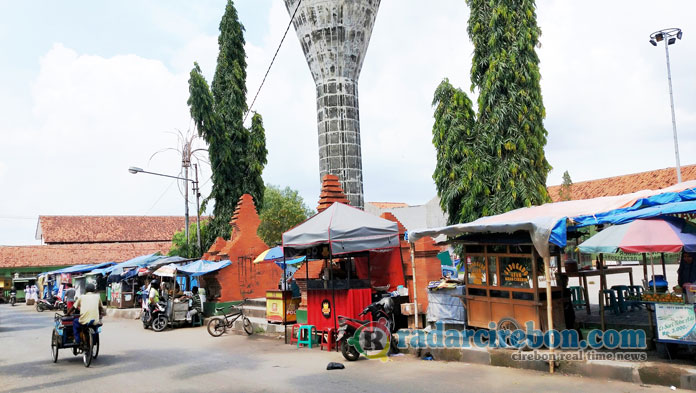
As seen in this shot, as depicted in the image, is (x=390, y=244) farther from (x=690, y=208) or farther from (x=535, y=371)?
(x=690, y=208)

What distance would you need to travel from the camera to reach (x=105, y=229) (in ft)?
164

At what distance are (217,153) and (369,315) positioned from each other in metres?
20.6

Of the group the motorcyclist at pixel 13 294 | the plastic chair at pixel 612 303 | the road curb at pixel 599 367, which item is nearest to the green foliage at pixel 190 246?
the motorcyclist at pixel 13 294

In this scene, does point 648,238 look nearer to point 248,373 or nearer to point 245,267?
point 248,373

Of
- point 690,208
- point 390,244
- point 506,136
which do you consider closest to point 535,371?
point 690,208

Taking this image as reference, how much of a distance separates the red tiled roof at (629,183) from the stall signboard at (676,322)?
29.4 metres

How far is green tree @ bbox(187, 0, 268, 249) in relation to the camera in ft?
94.3

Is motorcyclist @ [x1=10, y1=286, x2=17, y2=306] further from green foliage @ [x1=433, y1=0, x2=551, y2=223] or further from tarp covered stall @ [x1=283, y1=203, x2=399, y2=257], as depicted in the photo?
tarp covered stall @ [x1=283, y1=203, x2=399, y2=257]

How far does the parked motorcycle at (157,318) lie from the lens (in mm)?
16469

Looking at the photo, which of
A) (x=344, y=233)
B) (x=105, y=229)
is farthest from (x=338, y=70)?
(x=105, y=229)

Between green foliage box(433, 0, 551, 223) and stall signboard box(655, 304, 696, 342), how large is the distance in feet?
35.3

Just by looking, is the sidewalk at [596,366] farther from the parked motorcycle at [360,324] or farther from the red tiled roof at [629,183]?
the red tiled roof at [629,183]

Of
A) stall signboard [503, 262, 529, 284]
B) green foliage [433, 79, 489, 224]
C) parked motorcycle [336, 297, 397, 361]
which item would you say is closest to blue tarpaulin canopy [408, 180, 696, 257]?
stall signboard [503, 262, 529, 284]

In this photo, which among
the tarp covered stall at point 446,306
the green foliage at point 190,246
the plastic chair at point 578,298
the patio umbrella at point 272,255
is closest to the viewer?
the tarp covered stall at point 446,306
